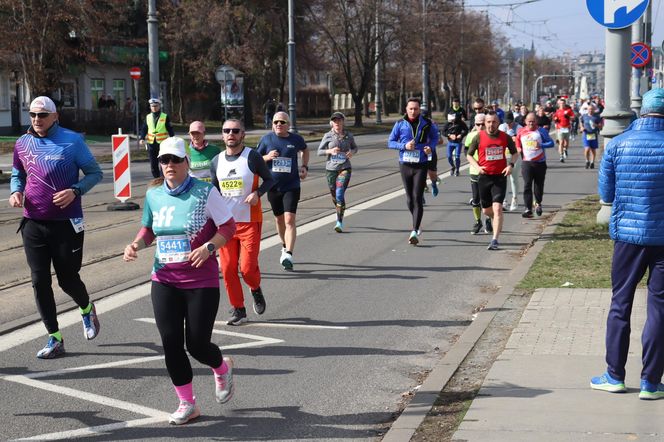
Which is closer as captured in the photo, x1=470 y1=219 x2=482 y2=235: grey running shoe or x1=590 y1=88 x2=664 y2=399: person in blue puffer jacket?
x1=590 y1=88 x2=664 y2=399: person in blue puffer jacket

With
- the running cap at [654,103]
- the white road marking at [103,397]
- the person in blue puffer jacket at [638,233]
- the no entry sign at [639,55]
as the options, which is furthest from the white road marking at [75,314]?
the no entry sign at [639,55]

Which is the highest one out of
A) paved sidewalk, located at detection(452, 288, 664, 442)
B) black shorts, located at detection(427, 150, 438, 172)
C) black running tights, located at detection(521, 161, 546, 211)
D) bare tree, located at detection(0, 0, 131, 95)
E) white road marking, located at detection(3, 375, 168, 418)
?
bare tree, located at detection(0, 0, 131, 95)

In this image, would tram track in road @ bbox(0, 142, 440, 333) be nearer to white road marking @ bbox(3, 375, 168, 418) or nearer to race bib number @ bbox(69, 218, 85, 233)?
race bib number @ bbox(69, 218, 85, 233)

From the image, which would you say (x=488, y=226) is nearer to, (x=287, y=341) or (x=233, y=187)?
(x=233, y=187)

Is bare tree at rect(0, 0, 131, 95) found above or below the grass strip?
above

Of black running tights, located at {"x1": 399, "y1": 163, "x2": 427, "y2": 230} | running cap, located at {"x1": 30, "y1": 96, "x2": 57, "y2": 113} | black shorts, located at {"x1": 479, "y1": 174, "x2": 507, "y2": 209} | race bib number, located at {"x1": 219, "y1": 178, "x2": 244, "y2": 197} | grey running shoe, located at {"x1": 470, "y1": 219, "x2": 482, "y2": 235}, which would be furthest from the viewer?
grey running shoe, located at {"x1": 470, "y1": 219, "x2": 482, "y2": 235}

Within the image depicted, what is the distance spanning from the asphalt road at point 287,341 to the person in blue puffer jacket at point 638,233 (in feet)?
4.59

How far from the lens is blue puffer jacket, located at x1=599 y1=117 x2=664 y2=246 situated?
6.02 meters

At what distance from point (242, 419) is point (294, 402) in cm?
46

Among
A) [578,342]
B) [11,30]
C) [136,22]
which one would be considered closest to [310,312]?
[578,342]

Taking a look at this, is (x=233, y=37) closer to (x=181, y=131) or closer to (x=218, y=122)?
(x=181, y=131)

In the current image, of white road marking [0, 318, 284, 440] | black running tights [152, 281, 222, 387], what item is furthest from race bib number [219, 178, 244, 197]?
black running tights [152, 281, 222, 387]

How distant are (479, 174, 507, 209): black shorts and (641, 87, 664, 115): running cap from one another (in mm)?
6781

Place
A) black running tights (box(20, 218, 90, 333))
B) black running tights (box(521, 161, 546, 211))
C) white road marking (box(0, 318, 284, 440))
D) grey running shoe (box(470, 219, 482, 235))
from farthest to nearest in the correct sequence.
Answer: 1. black running tights (box(521, 161, 546, 211))
2. grey running shoe (box(470, 219, 482, 235))
3. black running tights (box(20, 218, 90, 333))
4. white road marking (box(0, 318, 284, 440))
